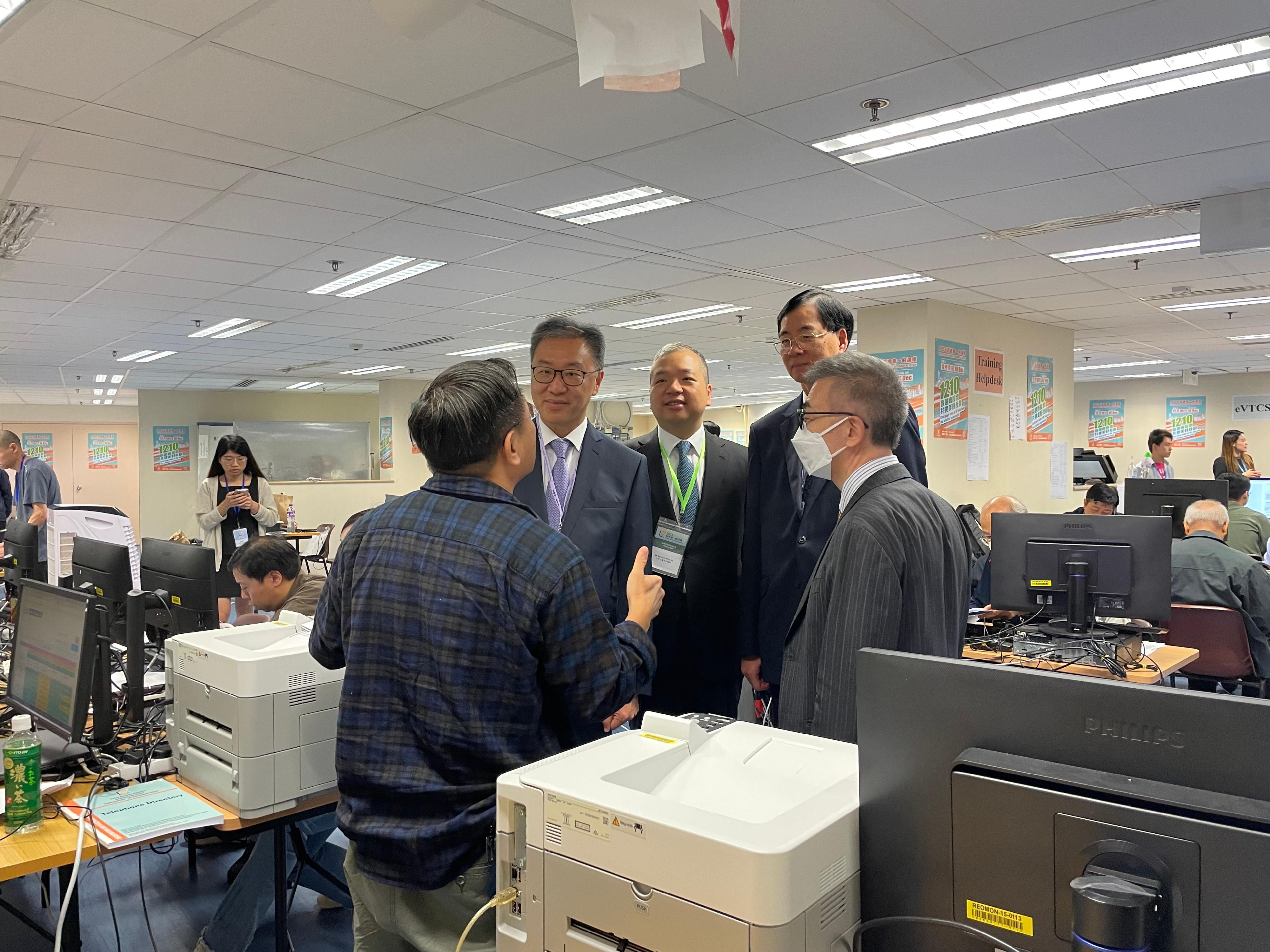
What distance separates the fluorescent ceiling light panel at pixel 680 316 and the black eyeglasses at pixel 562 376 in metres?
5.61

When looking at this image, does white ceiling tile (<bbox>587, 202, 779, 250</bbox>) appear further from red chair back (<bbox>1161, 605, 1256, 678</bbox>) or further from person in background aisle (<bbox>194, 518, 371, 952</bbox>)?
red chair back (<bbox>1161, 605, 1256, 678</bbox>)

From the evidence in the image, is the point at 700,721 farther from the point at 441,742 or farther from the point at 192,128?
the point at 192,128

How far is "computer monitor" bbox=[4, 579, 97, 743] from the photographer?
204 cm

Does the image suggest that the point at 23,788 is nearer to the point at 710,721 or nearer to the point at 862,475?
the point at 710,721

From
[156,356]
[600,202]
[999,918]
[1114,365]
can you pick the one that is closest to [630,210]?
[600,202]

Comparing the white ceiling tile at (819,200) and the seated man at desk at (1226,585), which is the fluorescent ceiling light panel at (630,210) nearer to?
the white ceiling tile at (819,200)

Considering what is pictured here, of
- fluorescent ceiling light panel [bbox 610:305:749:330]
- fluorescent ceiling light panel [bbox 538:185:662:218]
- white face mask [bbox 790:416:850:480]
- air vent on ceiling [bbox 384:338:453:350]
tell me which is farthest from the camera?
air vent on ceiling [bbox 384:338:453:350]

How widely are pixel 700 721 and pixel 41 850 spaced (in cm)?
147

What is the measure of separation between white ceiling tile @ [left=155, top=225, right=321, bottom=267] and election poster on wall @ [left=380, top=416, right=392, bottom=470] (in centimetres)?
801

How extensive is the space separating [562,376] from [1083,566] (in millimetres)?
2343

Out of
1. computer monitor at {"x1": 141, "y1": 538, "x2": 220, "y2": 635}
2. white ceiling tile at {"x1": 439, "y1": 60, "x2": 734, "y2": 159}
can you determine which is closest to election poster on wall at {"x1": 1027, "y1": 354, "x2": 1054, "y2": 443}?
white ceiling tile at {"x1": 439, "y1": 60, "x2": 734, "y2": 159}

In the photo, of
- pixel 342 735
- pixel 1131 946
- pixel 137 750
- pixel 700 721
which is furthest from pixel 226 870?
pixel 1131 946

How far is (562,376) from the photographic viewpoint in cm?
222

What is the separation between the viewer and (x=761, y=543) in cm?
230
